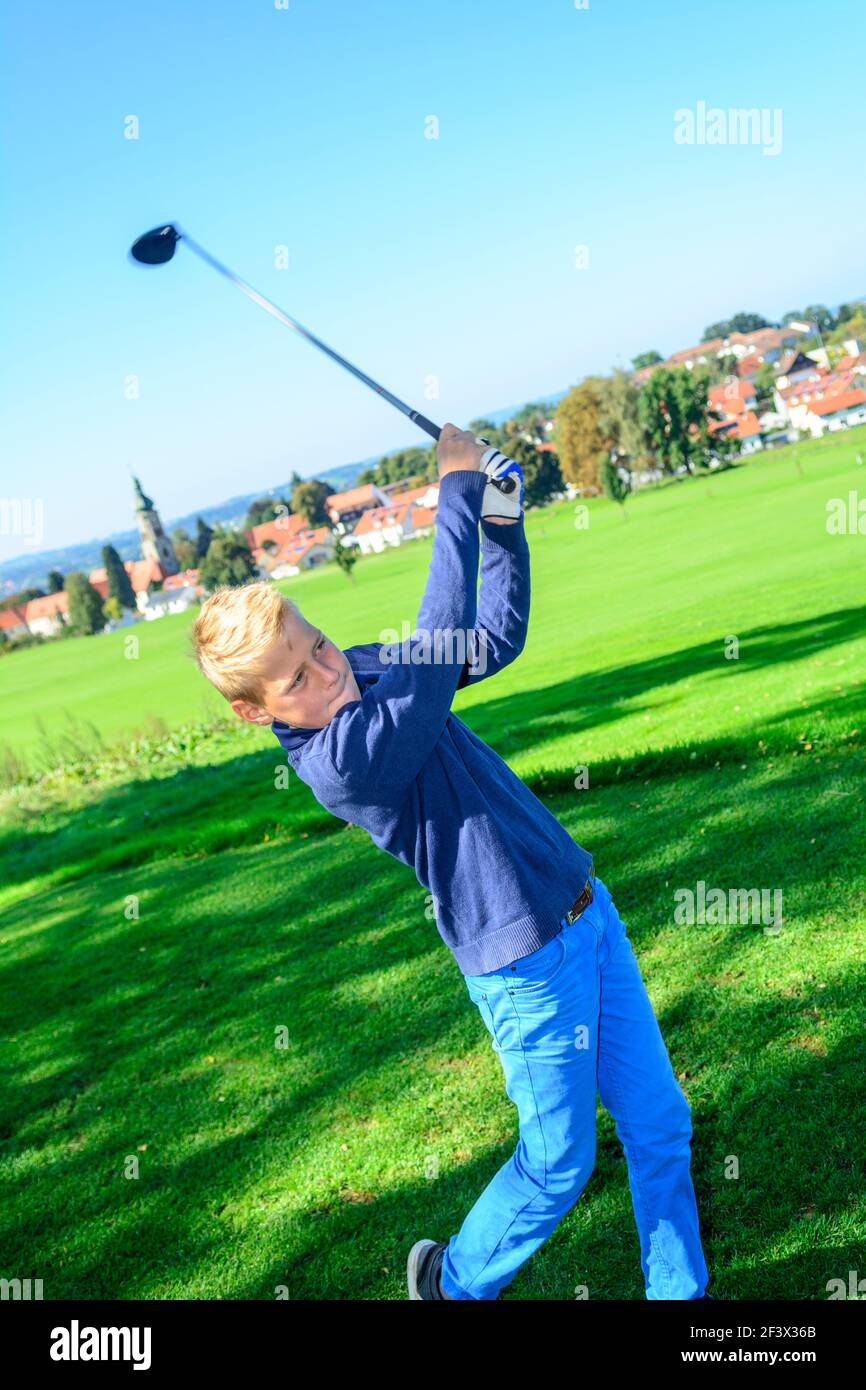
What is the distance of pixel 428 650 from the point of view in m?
2.41

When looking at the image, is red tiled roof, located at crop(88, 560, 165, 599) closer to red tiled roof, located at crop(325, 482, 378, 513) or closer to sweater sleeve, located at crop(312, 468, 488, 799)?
red tiled roof, located at crop(325, 482, 378, 513)

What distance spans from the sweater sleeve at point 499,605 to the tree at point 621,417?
3065 inches

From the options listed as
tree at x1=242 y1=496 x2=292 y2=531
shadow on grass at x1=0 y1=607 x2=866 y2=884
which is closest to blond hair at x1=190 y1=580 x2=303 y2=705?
shadow on grass at x1=0 y1=607 x2=866 y2=884

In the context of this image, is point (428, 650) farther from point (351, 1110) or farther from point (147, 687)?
point (147, 687)

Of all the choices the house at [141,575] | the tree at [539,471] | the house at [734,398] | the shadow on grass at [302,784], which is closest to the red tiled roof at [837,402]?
the house at [734,398]

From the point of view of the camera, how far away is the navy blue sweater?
7.86ft

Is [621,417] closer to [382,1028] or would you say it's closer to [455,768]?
[382,1028]

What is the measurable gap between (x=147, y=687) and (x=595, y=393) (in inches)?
1929

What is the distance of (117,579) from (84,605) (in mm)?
4214

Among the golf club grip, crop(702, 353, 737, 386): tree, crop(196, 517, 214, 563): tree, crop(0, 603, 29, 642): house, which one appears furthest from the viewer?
crop(702, 353, 737, 386): tree

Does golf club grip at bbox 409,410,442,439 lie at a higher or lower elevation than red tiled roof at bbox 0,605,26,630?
higher

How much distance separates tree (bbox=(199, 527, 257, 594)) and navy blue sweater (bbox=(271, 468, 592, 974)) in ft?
220

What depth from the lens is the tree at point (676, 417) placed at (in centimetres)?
7638

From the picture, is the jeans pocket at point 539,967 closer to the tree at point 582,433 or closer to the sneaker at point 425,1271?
the sneaker at point 425,1271
